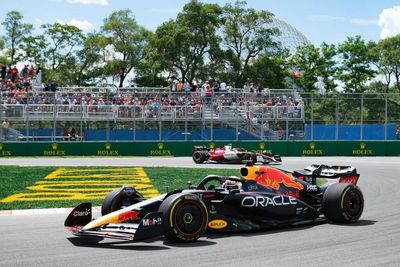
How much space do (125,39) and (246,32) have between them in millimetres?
13799

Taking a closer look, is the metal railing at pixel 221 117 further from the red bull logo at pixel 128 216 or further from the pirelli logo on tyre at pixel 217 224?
the red bull logo at pixel 128 216

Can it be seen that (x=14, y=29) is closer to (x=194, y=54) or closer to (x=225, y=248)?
(x=194, y=54)

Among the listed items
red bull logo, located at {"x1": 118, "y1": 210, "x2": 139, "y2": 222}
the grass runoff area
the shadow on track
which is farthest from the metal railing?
red bull logo, located at {"x1": 118, "y1": 210, "x2": 139, "y2": 222}

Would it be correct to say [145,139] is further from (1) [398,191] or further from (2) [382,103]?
(1) [398,191]

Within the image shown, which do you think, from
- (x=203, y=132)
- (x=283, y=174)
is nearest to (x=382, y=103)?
(x=203, y=132)

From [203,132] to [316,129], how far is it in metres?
6.94

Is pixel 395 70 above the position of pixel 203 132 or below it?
above

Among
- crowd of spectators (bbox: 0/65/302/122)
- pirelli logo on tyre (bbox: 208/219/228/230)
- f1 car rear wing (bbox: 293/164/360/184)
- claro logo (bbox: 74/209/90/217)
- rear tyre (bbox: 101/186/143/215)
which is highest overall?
crowd of spectators (bbox: 0/65/302/122)

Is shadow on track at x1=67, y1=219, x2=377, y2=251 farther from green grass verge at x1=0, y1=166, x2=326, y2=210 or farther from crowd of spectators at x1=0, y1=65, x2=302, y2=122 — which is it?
crowd of spectators at x1=0, y1=65, x2=302, y2=122

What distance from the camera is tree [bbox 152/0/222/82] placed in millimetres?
61594

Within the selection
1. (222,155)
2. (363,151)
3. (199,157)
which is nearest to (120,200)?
(222,155)

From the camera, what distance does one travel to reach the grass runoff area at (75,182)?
1465 centimetres

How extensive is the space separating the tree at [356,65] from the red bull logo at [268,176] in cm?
5955

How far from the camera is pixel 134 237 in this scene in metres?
8.26
